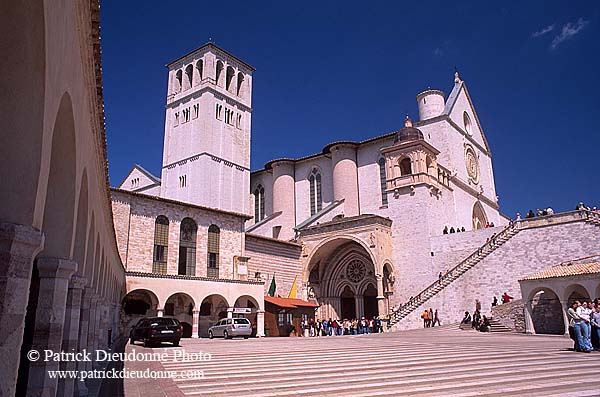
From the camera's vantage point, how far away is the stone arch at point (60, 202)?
5.50 metres

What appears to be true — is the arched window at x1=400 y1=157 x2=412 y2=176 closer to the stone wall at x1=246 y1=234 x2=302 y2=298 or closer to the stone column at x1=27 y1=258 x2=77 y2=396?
the stone wall at x1=246 y1=234 x2=302 y2=298

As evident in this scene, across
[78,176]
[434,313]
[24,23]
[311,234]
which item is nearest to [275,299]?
[311,234]

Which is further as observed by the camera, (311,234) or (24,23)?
(311,234)

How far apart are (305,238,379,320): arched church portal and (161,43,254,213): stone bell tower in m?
12.9

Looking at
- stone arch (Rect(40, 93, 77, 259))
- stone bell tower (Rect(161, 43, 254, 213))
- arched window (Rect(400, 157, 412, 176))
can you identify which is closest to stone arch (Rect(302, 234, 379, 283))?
arched window (Rect(400, 157, 412, 176))

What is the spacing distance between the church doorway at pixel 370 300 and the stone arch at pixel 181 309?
13860 mm

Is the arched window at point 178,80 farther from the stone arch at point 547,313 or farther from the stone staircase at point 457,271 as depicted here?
the stone arch at point 547,313

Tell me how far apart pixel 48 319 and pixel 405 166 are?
103 feet

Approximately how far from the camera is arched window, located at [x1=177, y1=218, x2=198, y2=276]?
87.4 feet

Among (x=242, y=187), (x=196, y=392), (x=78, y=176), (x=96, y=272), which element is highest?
(x=242, y=187)

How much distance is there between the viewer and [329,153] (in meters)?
41.6

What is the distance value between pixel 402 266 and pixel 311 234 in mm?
7322

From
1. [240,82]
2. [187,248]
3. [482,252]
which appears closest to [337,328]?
[482,252]

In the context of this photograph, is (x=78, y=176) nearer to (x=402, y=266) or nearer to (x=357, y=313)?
(x=402, y=266)
